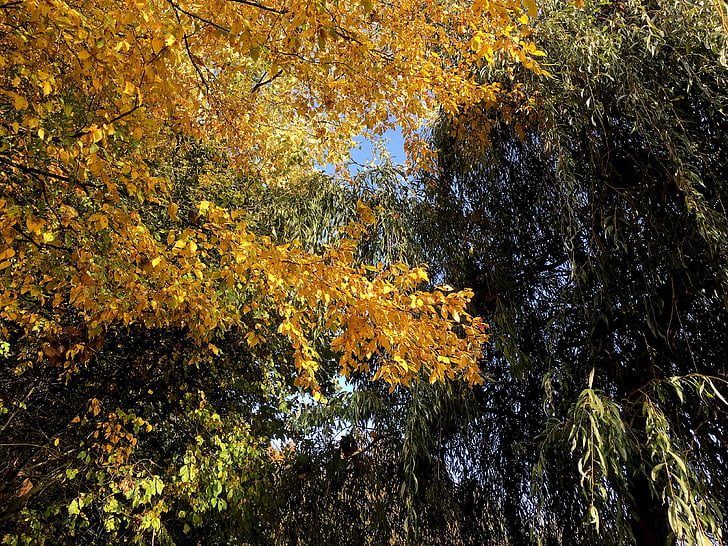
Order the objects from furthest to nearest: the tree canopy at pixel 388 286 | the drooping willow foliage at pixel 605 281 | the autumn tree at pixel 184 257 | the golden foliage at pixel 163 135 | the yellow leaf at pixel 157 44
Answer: the drooping willow foliage at pixel 605 281, the tree canopy at pixel 388 286, the autumn tree at pixel 184 257, the golden foliage at pixel 163 135, the yellow leaf at pixel 157 44

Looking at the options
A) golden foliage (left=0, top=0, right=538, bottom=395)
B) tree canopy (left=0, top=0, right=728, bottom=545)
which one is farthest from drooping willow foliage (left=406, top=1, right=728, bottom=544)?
golden foliage (left=0, top=0, right=538, bottom=395)

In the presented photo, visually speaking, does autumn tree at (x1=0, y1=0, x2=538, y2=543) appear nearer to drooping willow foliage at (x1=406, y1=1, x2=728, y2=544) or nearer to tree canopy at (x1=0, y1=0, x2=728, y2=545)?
tree canopy at (x1=0, y1=0, x2=728, y2=545)

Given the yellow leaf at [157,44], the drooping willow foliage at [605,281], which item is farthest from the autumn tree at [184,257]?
the drooping willow foliage at [605,281]

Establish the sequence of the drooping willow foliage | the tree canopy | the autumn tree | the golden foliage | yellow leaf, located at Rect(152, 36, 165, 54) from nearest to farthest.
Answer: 1. yellow leaf, located at Rect(152, 36, 165, 54)
2. the golden foliage
3. the autumn tree
4. the tree canopy
5. the drooping willow foliage

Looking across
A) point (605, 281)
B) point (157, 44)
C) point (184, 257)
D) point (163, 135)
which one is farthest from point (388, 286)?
point (163, 135)

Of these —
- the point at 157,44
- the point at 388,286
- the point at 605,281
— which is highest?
the point at 605,281

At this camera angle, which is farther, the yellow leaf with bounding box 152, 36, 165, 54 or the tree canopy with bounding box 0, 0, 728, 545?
the tree canopy with bounding box 0, 0, 728, 545

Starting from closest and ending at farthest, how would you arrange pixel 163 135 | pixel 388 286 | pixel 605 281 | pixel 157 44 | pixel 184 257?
pixel 157 44
pixel 388 286
pixel 184 257
pixel 605 281
pixel 163 135

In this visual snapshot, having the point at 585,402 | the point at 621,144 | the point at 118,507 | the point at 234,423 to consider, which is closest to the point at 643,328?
the point at 585,402

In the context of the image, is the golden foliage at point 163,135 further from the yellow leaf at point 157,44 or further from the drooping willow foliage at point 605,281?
the drooping willow foliage at point 605,281

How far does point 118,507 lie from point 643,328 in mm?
3866

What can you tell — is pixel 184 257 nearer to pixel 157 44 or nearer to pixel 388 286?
pixel 388 286

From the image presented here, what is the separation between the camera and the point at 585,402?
2889 millimetres

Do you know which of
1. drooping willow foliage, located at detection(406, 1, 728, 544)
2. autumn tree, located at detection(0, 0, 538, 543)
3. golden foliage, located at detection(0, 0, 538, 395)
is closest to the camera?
golden foliage, located at detection(0, 0, 538, 395)
